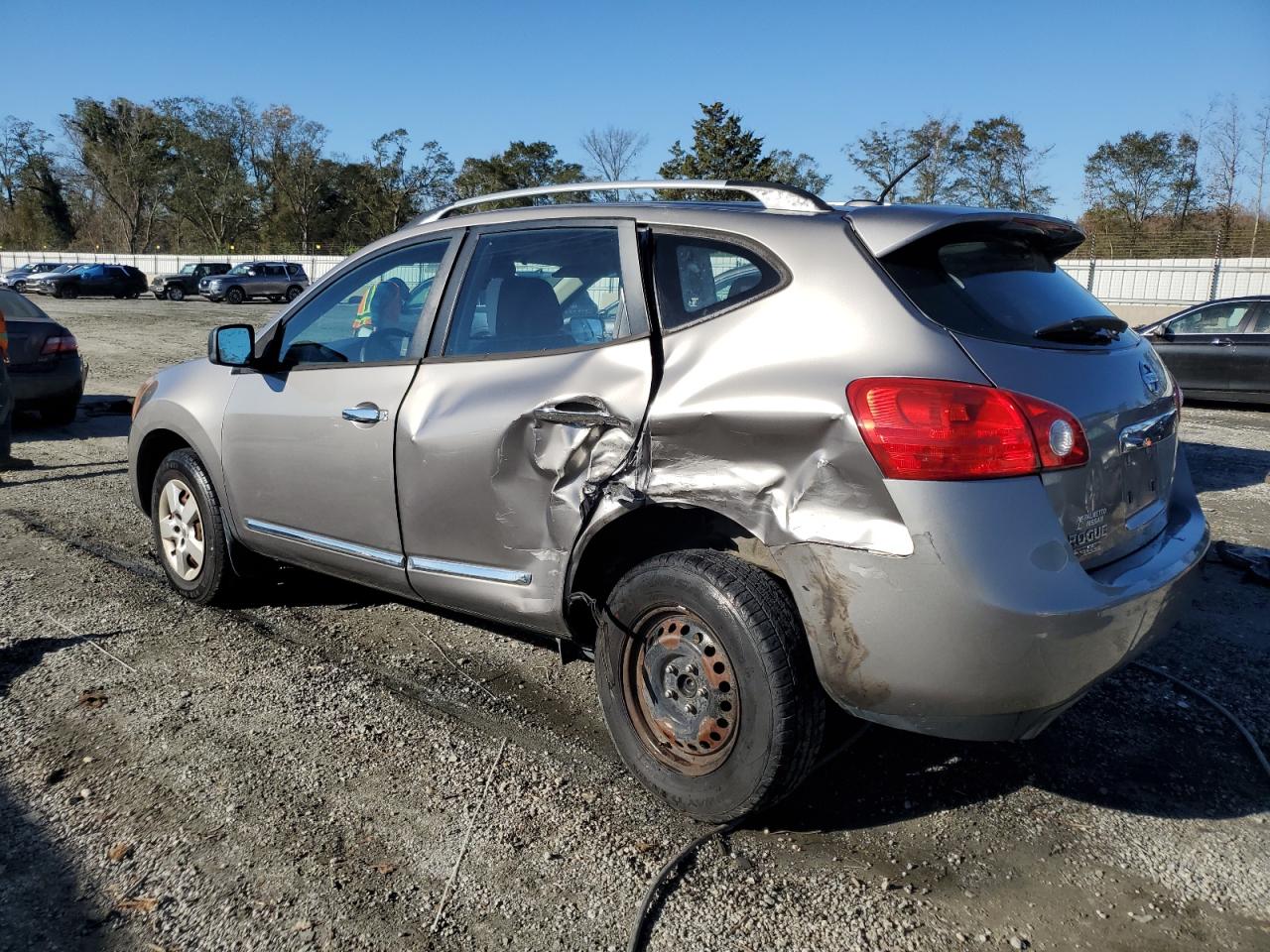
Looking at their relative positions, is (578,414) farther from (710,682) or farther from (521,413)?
(710,682)

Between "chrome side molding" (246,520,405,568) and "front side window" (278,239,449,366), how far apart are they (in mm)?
713

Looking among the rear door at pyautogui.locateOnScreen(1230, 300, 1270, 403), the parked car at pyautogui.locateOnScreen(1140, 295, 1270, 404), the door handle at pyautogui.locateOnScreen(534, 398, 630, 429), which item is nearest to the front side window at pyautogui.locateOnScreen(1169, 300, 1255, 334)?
the parked car at pyautogui.locateOnScreen(1140, 295, 1270, 404)

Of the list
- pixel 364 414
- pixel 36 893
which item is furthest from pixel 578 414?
pixel 36 893

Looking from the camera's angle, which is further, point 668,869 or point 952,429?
point 668,869

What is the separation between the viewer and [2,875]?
8.64 ft

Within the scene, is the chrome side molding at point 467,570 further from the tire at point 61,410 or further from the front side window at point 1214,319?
the front side window at point 1214,319

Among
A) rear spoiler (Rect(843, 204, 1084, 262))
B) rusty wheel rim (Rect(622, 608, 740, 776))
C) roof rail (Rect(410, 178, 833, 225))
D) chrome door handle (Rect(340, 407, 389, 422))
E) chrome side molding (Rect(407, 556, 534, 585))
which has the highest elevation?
roof rail (Rect(410, 178, 833, 225))

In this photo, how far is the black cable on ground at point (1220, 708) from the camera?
334 centimetres

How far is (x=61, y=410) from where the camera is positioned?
10.1 metres

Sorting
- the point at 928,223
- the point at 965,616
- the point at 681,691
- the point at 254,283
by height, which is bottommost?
the point at 254,283

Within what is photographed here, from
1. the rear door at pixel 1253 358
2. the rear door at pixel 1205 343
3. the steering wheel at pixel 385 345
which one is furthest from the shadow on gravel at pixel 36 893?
the rear door at pixel 1253 358

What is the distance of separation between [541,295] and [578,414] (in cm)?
62

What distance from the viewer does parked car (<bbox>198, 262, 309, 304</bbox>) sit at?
1686 inches

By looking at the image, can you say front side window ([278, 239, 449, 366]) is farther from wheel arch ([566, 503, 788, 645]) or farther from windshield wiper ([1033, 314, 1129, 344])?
windshield wiper ([1033, 314, 1129, 344])
